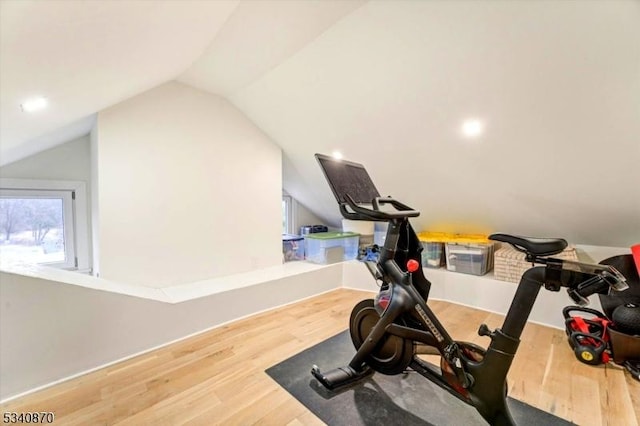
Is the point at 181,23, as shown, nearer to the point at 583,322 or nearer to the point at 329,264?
the point at 329,264

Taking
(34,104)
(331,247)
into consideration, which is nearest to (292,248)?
(331,247)

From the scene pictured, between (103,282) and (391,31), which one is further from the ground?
(391,31)

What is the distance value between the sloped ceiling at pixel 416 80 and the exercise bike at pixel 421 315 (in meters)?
0.90

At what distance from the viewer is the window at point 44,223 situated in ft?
9.28

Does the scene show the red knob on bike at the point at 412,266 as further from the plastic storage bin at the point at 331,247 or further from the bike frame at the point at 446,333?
the plastic storage bin at the point at 331,247

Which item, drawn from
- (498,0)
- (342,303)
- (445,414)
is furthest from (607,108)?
(342,303)

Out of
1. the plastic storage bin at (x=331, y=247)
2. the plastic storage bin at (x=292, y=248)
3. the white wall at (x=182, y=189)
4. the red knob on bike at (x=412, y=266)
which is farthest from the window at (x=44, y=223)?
the red knob on bike at (x=412, y=266)

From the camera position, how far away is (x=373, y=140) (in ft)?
9.45

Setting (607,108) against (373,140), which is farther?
(373,140)

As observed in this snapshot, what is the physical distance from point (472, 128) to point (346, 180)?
1209 millimetres

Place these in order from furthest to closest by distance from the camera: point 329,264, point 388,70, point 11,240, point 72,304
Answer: point 329,264, point 11,240, point 388,70, point 72,304

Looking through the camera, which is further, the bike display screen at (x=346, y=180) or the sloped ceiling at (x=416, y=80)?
the bike display screen at (x=346, y=180)

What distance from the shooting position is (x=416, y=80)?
214cm

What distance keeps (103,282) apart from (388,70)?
8.89 feet
